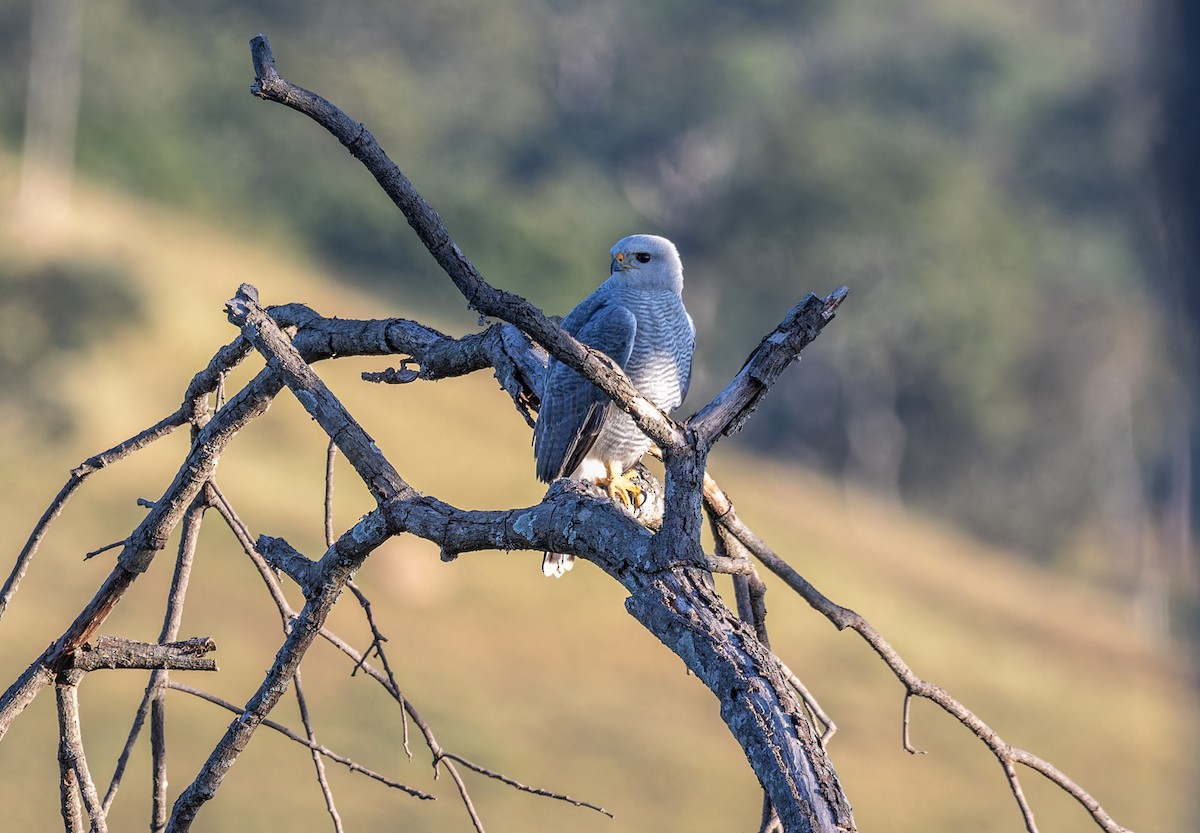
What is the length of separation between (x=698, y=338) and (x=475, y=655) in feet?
76.8

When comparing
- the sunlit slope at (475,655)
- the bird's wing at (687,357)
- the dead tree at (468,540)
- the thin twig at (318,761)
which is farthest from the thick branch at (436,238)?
the sunlit slope at (475,655)

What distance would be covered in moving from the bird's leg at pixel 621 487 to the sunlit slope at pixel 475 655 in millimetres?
11790

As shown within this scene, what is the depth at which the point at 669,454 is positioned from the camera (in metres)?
2.51

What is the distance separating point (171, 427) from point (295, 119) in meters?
43.0

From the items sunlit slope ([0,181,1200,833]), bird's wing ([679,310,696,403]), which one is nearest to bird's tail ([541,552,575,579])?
bird's wing ([679,310,696,403])

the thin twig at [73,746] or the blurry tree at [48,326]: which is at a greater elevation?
the blurry tree at [48,326]

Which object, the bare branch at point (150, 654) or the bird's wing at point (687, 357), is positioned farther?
the bird's wing at point (687, 357)

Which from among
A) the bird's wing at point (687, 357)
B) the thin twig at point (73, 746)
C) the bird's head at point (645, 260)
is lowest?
the thin twig at point (73, 746)

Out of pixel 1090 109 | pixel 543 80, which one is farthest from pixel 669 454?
pixel 543 80

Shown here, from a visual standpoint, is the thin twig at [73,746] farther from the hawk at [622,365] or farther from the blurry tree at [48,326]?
the blurry tree at [48,326]

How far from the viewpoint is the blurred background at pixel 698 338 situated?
911 inches

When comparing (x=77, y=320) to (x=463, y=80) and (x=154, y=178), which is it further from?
(x=463, y=80)

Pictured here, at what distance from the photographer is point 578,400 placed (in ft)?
16.3

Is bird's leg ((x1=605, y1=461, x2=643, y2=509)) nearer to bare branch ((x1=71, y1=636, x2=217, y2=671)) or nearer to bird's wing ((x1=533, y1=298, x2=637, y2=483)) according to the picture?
bird's wing ((x1=533, y1=298, x2=637, y2=483))
